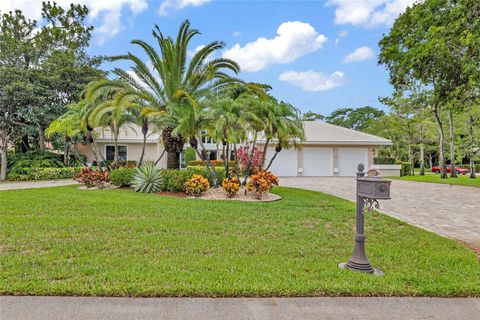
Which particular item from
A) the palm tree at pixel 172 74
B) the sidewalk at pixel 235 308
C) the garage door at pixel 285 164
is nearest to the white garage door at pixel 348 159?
the garage door at pixel 285 164

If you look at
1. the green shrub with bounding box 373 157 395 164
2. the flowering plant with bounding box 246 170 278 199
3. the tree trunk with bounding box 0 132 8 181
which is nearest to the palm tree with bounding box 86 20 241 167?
the flowering plant with bounding box 246 170 278 199

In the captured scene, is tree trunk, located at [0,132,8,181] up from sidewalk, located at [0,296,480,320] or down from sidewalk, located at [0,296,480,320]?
up

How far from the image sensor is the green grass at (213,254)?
3508 mm

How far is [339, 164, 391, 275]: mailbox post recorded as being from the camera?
4.07 metres

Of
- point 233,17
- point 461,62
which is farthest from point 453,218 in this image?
point 233,17

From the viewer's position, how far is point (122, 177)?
13.6m

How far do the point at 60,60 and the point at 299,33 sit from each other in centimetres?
1475

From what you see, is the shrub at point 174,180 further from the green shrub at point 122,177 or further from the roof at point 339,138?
the roof at point 339,138

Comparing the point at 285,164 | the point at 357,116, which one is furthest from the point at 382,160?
the point at 357,116

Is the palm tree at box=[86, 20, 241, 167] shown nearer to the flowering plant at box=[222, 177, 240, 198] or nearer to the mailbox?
the flowering plant at box=[222, 177, 240, 198]

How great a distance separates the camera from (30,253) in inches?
183

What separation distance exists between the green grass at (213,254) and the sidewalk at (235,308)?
13cm

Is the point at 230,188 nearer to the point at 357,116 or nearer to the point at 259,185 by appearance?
the point at 259,185

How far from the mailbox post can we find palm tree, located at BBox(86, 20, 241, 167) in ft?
32.3
